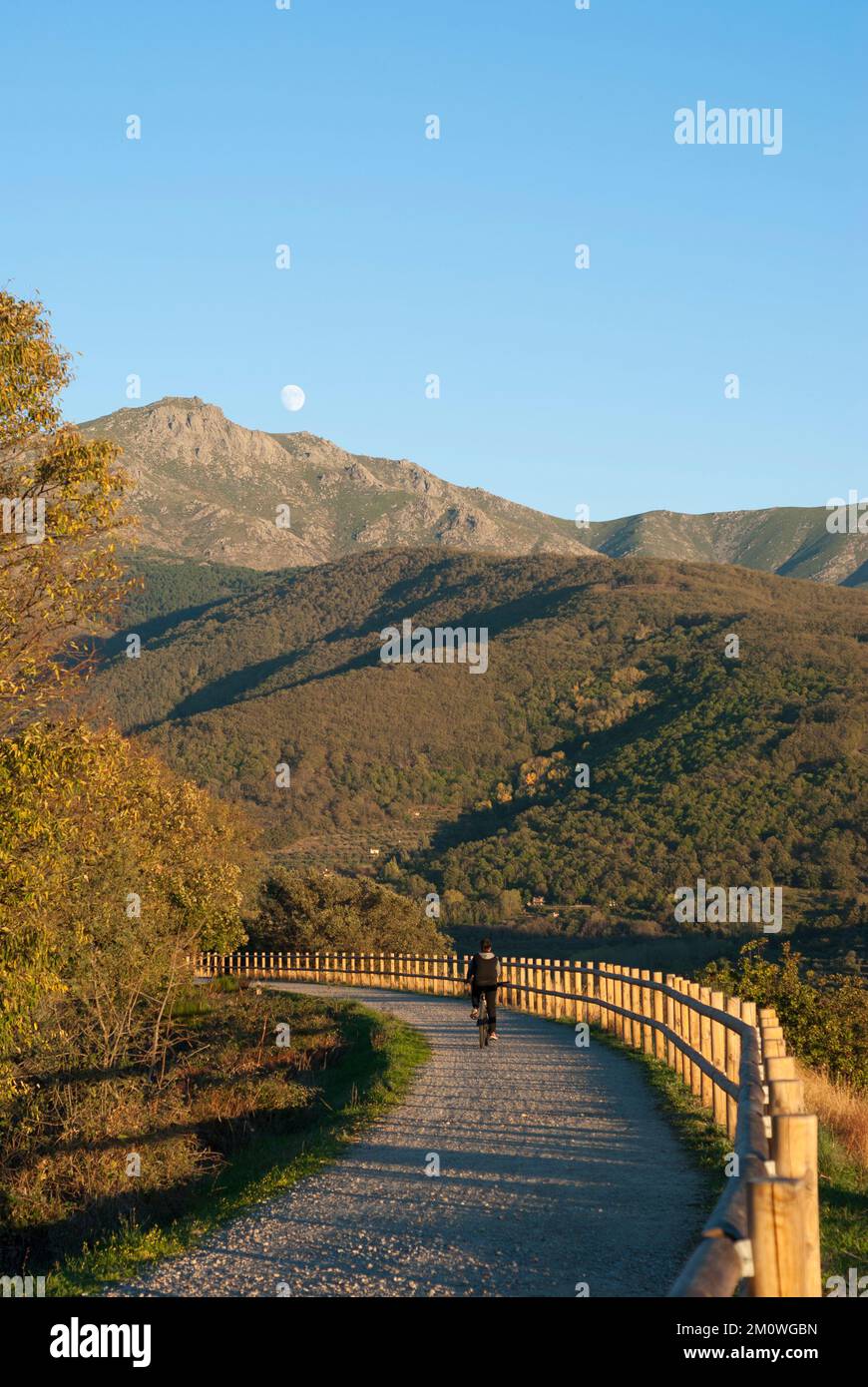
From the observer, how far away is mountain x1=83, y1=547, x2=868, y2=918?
69.2m

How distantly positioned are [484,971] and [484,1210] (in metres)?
10.2

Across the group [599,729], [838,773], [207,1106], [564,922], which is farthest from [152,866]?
[599,729]

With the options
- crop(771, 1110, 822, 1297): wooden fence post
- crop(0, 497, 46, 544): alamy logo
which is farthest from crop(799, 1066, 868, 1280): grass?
crop(0, 497, 46, 544): alamy logo

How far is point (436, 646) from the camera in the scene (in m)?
128

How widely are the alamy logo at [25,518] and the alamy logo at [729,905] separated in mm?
44219

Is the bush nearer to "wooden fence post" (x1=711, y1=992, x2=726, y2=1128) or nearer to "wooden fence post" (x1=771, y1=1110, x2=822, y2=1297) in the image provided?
"wooden fence post" (x1=711, y1=992, x2=726, y2=1128)

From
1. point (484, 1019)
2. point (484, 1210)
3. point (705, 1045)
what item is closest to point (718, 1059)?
point (705, 1045)

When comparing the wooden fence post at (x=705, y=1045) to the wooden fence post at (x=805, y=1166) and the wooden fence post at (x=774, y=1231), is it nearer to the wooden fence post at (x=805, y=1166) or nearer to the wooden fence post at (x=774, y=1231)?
the wooden fence post at (x=805, y=1166)

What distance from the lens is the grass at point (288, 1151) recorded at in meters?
9.30

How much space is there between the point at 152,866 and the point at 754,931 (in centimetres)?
3260

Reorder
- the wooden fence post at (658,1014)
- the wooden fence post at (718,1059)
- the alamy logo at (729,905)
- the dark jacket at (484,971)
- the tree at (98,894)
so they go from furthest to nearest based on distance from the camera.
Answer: the alamy logo at (729,905)
the dark jacket at (484,971)
the wooden fence post at (658,1014)
the tree at (98,894)
the wooden fence post at (718,1059)

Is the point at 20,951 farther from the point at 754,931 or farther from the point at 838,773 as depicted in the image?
the point at 838,773

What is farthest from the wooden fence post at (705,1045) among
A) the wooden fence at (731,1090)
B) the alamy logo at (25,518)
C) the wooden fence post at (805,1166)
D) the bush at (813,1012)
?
the alamy logo at (25,518)
